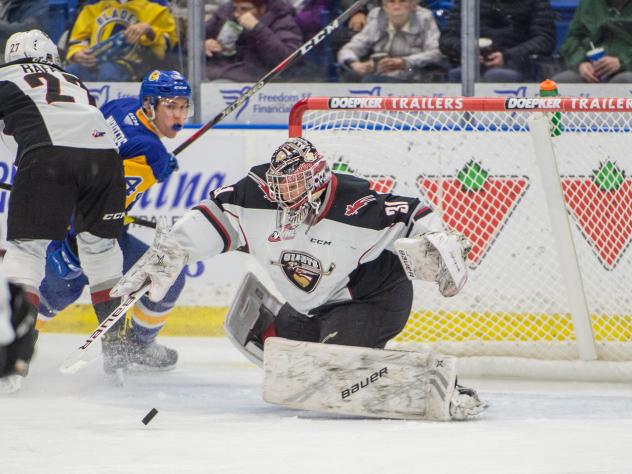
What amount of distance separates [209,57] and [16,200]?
1.86 m

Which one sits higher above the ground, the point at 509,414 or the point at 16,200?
the point at 16,200

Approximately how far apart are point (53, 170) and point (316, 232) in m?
0.93

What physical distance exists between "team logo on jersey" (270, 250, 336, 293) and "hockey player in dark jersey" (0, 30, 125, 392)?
0.77m

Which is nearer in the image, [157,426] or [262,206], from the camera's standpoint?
[157,426]

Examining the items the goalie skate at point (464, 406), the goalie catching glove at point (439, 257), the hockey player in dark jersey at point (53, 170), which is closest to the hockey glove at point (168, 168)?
the hockey player in dark jersey at point (53, 170)

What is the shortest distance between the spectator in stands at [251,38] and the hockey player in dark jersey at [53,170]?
4.85 feet

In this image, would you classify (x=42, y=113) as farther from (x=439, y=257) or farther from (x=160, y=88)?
(x=439, y=257)

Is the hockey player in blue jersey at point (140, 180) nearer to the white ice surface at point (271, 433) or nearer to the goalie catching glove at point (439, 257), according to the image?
the white ice surface at point (271, 433)

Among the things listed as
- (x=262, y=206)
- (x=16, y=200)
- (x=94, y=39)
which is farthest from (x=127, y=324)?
(x=94, y=39)

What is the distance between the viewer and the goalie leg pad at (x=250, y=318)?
3.92 metres

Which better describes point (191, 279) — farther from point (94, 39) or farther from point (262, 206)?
point (262, 206)

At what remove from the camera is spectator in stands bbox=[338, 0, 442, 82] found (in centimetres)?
557

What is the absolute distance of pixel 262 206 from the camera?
3668 mm

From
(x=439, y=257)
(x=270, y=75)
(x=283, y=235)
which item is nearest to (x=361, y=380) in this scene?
(x=439, y=257)
